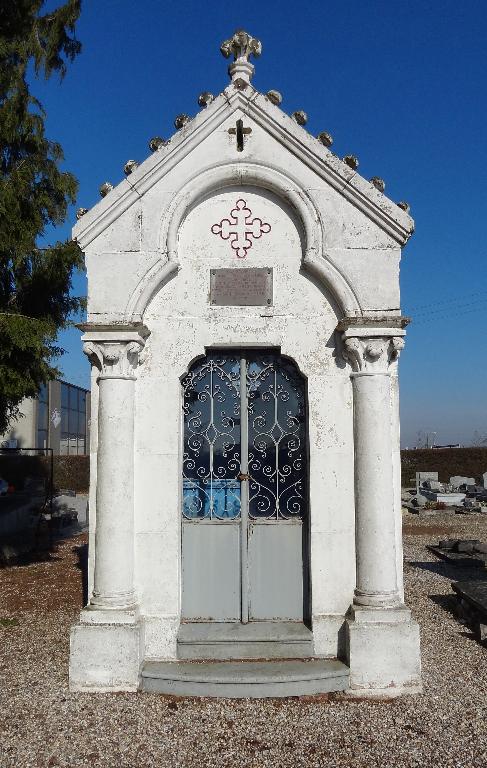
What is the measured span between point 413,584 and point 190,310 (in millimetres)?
6301

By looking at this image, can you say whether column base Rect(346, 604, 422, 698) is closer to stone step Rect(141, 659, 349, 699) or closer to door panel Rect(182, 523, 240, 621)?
stone step Rect(141, 659, 349, 699)

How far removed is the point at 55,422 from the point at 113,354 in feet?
107

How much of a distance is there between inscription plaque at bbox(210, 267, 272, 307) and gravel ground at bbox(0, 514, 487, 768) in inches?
134

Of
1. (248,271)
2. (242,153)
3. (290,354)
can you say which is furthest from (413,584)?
(242,153)

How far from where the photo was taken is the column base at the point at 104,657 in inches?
202

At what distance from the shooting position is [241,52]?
19.6ft

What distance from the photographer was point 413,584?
31.7 ft

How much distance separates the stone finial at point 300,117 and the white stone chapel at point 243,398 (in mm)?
20

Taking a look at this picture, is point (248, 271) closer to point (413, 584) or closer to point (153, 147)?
point (153, 147)

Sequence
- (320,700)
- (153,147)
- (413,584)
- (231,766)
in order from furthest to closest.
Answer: (413,584)
(153,147)
(320,700)
(231,766)

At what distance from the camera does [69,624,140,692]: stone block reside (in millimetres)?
5141

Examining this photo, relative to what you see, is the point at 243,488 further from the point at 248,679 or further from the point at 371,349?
the point at 371,349

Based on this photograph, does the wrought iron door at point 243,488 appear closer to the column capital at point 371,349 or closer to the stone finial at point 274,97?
the column capital at point 371,349

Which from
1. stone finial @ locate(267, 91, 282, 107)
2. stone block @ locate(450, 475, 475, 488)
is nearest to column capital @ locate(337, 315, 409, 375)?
stone finial @ locate(267, 91, 282, 107)
